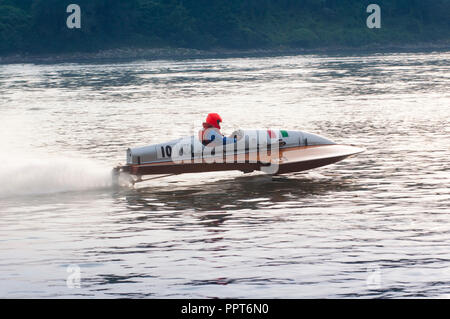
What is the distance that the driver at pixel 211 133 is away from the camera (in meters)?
26.5

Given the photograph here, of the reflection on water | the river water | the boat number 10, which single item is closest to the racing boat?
the boat number 10

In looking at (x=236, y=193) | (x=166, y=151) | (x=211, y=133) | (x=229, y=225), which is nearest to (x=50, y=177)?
(x=166, y=151)

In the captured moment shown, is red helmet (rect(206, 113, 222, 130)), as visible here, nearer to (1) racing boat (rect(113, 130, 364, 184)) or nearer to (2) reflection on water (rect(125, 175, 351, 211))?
(1) racing boat (rect(113, 130, 364, 184))

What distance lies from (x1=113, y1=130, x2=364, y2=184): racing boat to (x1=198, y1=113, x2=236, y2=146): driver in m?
0.12

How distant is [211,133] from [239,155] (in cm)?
129

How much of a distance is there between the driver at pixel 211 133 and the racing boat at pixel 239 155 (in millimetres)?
118

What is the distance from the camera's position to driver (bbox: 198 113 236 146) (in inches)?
1045

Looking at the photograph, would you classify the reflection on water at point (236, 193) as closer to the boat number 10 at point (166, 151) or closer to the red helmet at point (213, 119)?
the boat number 10 at point (166, 151)

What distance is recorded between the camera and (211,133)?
26.6m

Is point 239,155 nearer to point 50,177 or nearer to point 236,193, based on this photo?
point 236,193

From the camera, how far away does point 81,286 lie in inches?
667

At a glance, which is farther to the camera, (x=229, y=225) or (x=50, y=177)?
(x=50, y=177)

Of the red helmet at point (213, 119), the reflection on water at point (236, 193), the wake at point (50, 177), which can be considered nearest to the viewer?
the reflection on water at point (236, 193)

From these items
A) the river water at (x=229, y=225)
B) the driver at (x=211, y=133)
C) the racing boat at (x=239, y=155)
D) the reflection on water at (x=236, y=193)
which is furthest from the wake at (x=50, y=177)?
the driver at (x=211, y=133)
